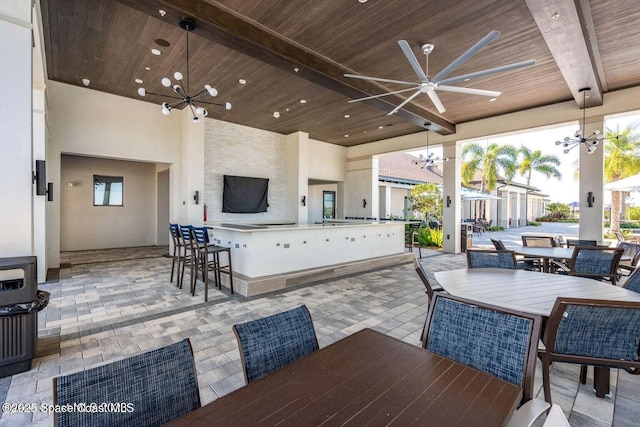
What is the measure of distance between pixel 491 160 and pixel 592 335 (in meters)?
17.0

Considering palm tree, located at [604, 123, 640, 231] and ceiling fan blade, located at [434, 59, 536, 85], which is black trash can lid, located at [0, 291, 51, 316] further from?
palm tree, located at [604, 123, 640, 231]

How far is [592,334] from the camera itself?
6.09ft

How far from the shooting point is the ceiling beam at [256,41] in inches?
137

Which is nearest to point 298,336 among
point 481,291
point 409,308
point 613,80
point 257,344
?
point 257,344

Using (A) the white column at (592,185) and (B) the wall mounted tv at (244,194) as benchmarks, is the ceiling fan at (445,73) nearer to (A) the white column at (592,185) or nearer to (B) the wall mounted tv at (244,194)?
(A) the white column at (592,185)

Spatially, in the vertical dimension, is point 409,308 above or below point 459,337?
below

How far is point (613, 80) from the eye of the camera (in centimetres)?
573

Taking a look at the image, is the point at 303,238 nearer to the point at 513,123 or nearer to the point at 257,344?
the point at 257,344

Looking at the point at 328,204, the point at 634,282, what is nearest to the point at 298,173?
the point at 328,204

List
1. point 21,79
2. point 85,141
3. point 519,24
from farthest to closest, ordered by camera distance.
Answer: point 85,141
point 519,24
point 21,79

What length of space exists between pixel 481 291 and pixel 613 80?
250 inches

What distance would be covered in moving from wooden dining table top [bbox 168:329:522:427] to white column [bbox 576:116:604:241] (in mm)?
7575

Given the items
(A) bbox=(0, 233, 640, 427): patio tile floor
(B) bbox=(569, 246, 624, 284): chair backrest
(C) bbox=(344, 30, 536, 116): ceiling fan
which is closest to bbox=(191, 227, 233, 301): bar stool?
(A) bbox=(0, 233, 640, 427): patio tile floor

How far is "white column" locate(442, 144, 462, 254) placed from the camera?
8.96m
